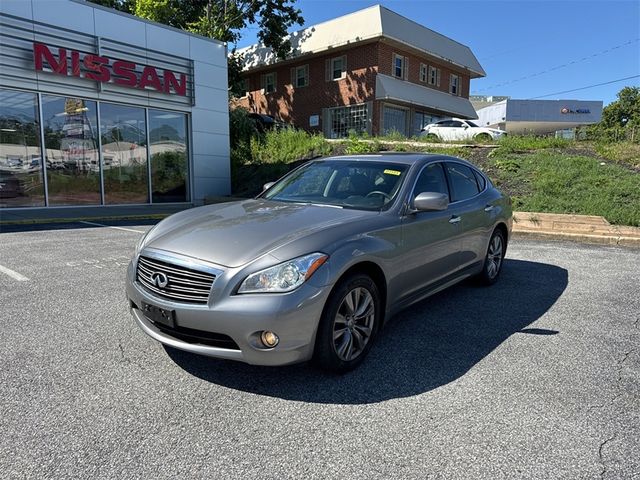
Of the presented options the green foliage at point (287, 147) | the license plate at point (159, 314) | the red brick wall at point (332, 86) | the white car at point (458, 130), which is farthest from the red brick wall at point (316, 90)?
the license plate at point (159, 314)

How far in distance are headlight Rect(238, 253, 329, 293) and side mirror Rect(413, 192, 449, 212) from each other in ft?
4.45

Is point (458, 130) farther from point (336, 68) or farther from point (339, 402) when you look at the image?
point (339, 402)

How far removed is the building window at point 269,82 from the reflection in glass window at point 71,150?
18689 mm

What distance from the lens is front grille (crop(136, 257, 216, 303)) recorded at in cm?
293

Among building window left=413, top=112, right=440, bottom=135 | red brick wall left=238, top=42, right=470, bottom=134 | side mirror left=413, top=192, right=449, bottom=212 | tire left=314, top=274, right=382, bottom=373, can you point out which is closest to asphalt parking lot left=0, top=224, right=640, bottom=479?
tire left=314, top=274, right=382, bottom=373

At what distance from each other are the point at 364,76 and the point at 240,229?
78.0 feet

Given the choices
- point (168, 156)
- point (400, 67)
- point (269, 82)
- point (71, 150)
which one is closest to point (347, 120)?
point (400, 67)

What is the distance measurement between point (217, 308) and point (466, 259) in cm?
308

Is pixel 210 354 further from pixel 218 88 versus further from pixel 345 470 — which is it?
pixel 218 88

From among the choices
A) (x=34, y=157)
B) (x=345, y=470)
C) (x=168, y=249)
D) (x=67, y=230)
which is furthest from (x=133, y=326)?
(x=34, y=157)

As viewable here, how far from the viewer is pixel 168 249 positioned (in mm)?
3203

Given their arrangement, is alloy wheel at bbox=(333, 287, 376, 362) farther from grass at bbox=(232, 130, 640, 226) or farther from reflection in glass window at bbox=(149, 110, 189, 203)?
reflection in glass window at bbox=(149, 110, 189, 203)

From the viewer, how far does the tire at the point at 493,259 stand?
5645mm

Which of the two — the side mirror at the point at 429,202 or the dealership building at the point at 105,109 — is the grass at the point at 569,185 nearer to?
the side mirror at the point at 429,202
